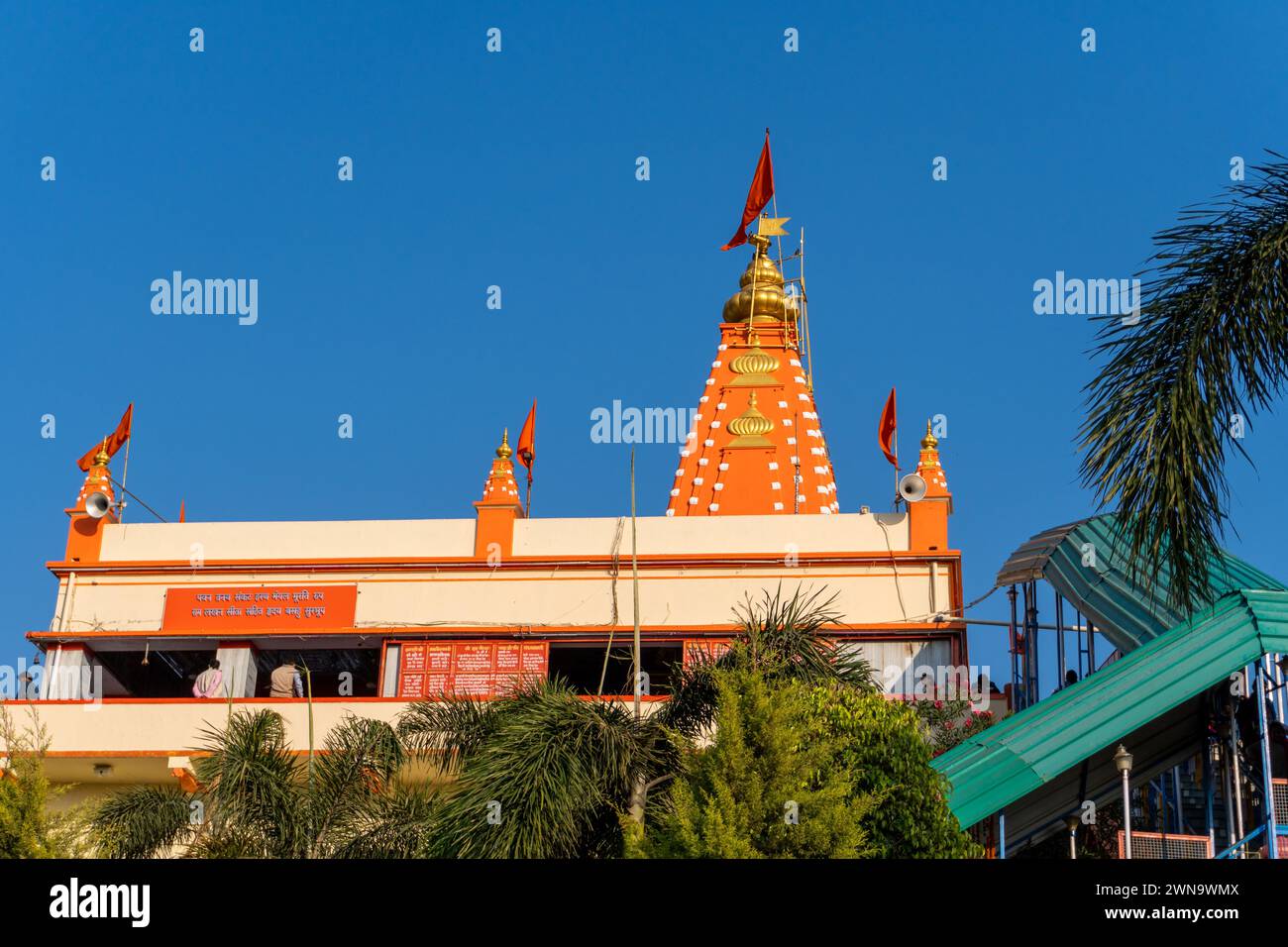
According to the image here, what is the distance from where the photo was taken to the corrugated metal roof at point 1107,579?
1992 cm

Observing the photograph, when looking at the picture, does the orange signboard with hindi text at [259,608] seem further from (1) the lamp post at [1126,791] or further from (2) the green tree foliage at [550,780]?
(1) the lamp post at [1126,791]

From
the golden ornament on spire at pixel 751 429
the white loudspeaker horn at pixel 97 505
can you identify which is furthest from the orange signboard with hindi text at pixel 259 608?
the golden ornament on spire at pixel 751 429

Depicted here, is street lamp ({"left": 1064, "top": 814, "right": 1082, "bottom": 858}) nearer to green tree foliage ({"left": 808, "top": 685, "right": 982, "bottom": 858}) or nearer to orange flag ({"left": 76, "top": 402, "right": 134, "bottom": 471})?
green tree foliage ({"left": 808, "top": 685, "right": 982, "bottom": 858})

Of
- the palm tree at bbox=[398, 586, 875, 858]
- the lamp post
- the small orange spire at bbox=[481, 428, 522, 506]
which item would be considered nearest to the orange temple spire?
the small orange spire at bbox=[481, 428, 522, 506]

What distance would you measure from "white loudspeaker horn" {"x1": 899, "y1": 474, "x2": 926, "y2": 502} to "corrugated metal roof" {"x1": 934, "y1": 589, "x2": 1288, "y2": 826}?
13.0m

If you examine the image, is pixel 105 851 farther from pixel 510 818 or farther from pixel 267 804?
pixel 510 818

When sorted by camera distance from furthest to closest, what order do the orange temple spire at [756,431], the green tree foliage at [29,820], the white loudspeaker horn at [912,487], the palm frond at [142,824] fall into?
the orange temple spire at [756,431], the white loudspeaker horn at [912,487], the palm frond at [142,824], the green tree foliage at [29,820]

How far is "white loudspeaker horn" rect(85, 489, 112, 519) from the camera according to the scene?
33719mm

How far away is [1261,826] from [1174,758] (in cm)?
346

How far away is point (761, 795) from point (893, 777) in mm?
2066

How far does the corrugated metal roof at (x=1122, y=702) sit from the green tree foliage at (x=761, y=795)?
2.44m

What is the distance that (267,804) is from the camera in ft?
64.0

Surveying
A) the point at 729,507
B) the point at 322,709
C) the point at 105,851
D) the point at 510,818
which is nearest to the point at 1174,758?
the point at 510,818

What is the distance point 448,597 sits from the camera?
3238 cm
